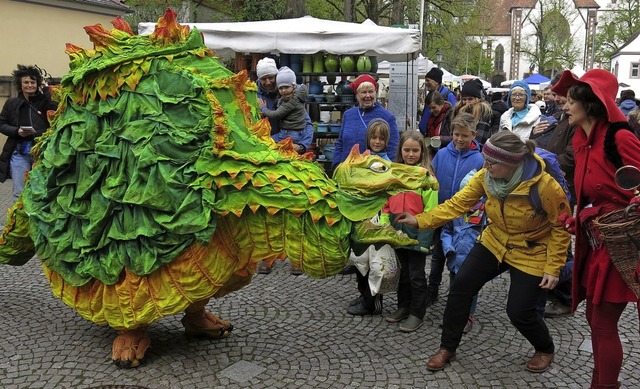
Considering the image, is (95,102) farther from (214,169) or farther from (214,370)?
(214,370)

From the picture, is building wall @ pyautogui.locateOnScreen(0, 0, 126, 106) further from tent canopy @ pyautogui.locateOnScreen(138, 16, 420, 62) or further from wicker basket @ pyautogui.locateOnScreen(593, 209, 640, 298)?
wicker basket @ pyautogui.locateOnScreen(593, 209, 640, 298)

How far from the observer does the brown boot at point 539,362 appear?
3.80m

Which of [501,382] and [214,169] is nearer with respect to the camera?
[214,169]

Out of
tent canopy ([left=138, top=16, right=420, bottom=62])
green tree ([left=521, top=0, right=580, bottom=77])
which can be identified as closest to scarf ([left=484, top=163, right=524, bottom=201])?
tent canopy ([left=138, top=16, right=420, bottom=62])

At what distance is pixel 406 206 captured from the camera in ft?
14.3

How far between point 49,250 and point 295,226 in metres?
1.65

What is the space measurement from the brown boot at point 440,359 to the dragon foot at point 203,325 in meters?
1.42

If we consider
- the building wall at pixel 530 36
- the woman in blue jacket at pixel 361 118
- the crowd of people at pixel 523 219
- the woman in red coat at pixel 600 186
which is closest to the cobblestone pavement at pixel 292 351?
the crowd of people at pixel 523 219

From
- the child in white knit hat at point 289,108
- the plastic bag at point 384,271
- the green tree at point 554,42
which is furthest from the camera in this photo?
the green tree at point 554,42

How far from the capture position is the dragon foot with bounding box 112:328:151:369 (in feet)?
12.3

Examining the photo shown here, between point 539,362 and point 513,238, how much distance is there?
0.83 meters

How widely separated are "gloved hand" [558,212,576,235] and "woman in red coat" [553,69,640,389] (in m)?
0.05

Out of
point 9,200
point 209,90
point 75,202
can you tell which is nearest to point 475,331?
point 209,90

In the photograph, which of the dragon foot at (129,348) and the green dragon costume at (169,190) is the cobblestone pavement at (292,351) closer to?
the dragon foot at (129,348)
